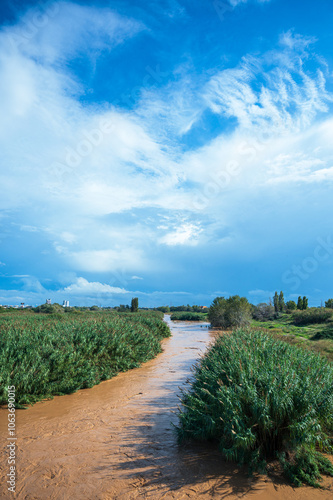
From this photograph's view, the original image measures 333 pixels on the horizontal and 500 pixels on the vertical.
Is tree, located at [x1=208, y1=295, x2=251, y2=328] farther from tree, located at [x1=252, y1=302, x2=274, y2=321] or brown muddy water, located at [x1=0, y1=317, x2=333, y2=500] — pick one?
brown muddy water, located at [x1=0, y1=317, x2=333, y2=500]

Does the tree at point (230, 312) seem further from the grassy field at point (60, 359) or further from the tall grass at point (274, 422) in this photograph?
the tall grass at point (274, 422)

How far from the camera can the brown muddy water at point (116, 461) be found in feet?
13.3

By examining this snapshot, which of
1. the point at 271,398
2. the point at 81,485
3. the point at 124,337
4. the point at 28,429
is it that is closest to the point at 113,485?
the point at 81,485

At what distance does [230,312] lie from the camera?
48031 mm

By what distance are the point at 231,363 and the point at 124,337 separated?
29.9 ft

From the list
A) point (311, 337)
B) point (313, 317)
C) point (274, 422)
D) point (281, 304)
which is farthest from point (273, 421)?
point (281, 304)

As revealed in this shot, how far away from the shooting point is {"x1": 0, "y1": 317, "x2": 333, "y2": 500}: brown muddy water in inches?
160

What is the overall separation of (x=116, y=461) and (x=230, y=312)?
45.2 metres

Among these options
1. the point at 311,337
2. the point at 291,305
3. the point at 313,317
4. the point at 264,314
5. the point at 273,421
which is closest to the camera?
the point at 273,421

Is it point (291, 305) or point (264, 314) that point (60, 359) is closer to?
point (264, 314)

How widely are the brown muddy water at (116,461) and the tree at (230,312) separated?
37751 mm

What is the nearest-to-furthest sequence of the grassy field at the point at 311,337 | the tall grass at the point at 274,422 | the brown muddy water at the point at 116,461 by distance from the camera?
the brown muddy water at the point at 116,461 < the tall grass at the point at 274,422 < the grassy field at the point at 311,337

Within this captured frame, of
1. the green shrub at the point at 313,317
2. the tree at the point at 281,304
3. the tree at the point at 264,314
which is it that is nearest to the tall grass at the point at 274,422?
the green shrub at the point at 313,317

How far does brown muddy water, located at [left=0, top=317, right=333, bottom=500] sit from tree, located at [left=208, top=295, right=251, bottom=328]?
37.8 m
